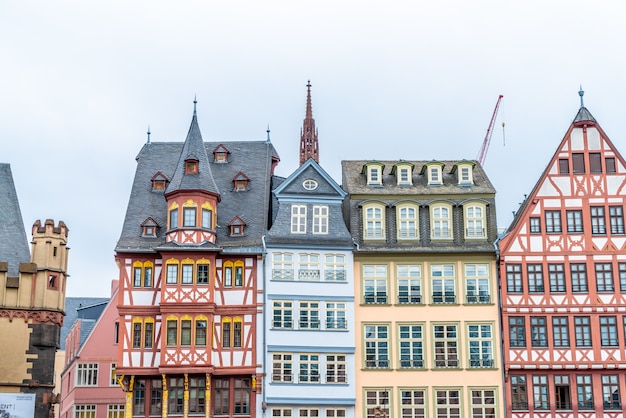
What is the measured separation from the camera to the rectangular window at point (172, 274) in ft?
161

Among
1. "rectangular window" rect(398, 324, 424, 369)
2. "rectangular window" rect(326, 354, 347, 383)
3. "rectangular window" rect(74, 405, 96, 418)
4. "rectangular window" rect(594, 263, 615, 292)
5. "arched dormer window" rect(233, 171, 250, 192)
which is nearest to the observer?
"rectangular window" rect(326, 354, 347, 383)

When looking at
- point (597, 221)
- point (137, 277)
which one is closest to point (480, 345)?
point (597, 221)

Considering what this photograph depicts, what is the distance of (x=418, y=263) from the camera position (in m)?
51.0

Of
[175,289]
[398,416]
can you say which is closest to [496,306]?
[398,416]

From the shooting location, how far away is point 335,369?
162ft

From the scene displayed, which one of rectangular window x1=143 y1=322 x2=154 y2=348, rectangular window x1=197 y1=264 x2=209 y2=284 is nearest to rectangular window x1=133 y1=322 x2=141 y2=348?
rectangular window x1=143 y1=322 x2=154 y2=348

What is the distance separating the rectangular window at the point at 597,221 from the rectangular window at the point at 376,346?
36.9ft

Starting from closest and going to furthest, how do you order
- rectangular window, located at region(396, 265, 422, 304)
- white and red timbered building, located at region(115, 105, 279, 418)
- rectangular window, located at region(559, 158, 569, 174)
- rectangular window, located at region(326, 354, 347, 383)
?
white and red timbered building, located at region(115, 105, 279, 418) < rectangular window, located at region(326, 354, 347, 383) < rectangular window, located at region(396, 265, 422, 304) < rectangular window, located at region(559, 158, 569, 174)

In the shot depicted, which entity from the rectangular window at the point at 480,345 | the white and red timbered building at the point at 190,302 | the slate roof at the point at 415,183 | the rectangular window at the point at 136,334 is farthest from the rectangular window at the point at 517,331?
the rectangular window at the point at 136,334

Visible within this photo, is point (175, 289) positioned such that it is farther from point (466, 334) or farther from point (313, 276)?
point (466, 334)

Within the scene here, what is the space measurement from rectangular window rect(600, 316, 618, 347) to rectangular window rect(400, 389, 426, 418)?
888 cm

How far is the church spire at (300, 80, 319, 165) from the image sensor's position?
6450 centimetres

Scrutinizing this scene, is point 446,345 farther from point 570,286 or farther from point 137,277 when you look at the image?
point 137,277

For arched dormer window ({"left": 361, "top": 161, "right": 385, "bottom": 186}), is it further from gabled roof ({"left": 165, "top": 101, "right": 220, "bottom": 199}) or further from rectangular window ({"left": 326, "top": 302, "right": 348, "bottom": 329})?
gabled roof ({"left": 165, "top": 101, "right": 220, "bottom": 199})
